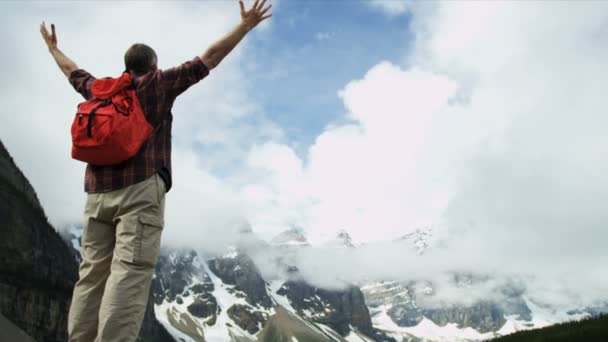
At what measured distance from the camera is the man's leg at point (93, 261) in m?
6.82

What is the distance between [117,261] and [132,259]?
0.22 meters

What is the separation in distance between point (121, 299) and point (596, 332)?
367 inches

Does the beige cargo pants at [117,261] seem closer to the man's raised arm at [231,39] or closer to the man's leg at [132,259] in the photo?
the man's leg at [132,259]

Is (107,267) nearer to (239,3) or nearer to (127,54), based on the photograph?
(127,54)

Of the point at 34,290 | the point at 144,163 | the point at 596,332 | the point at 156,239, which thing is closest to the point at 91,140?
the point at 144,163

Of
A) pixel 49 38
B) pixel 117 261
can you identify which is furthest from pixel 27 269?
pixel 117 261

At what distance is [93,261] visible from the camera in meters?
6.91

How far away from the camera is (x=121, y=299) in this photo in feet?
20.4

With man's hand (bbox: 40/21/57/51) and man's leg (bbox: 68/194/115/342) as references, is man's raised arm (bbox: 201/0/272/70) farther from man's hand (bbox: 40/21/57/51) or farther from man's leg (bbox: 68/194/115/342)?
man's hand (bbox: 40/21/57/51)

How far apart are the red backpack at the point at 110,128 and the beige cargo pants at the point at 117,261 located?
41cm

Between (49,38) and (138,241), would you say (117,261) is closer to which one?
(138,241)

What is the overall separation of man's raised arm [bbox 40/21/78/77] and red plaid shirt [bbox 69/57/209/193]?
1766mm

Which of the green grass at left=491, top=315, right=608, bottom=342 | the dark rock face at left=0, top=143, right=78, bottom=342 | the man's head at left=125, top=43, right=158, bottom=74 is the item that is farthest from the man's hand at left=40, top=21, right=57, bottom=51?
the dark rock face at left=0, top=143, right=78, bottom=342

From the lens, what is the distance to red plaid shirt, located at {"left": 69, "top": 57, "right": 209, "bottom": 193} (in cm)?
669
